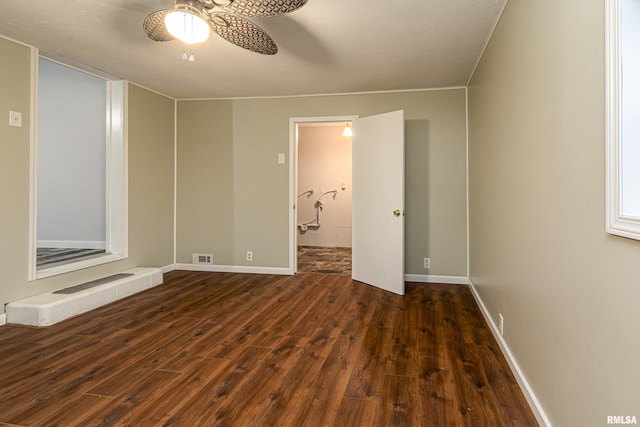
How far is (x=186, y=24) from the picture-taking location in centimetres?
191

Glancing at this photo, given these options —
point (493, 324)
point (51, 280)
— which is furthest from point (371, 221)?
point (51, 280)

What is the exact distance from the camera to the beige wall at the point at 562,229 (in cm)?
103

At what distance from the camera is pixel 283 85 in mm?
4078

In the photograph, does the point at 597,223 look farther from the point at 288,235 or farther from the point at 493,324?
the point at 288,235

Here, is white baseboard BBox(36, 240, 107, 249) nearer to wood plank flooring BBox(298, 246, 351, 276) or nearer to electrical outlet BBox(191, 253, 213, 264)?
electrical outlet BBox(191, 253, 213, 264)

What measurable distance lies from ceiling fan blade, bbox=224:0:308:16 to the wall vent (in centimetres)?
347

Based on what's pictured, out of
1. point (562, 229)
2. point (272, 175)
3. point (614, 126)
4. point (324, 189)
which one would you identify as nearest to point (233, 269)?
point (272, 175)

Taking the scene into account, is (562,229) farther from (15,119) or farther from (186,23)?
(15,119)

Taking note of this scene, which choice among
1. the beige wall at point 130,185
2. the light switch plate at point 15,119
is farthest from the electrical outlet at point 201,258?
the light switch plate at point 15,119

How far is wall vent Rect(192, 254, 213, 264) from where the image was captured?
4797 mm

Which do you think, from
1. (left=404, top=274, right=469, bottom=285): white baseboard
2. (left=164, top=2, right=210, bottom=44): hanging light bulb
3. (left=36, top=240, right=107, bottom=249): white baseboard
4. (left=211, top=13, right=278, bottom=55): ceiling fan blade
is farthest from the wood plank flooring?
A: (left=164, top=2, right=210, bottom=44): hanging light bulb

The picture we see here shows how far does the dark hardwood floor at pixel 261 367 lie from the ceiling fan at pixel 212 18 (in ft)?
6.47

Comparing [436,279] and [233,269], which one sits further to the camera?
[233,269]

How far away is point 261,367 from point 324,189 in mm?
4945
